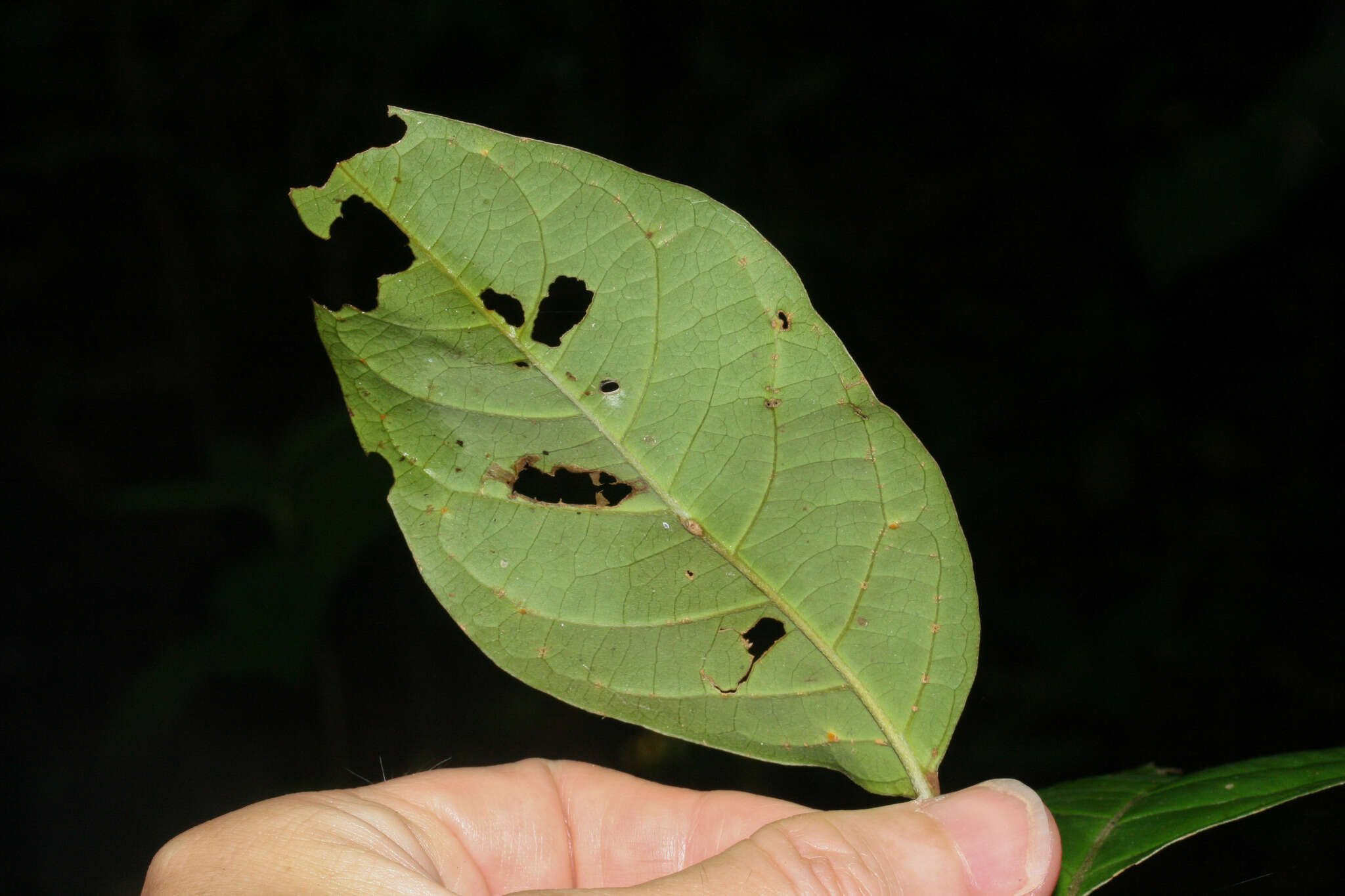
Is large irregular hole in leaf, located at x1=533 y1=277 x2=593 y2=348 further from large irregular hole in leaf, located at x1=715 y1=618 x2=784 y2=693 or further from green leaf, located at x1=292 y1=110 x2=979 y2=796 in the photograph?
large irregular hole in leaf, located at x1=715 y1=618 x2=784 y2=693

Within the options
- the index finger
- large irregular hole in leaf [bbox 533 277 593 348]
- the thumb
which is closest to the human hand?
the thumb

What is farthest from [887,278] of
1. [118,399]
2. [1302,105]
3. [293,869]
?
[118,399]

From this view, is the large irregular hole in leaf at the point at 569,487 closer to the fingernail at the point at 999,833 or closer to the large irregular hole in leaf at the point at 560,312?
the large irregular hole in leaf at the point at 560,312

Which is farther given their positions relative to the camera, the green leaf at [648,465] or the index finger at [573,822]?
the index finger at [573,822]

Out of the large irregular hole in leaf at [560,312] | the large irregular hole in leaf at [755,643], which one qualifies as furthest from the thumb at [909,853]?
the large irregular hole in leaf at [560,312]

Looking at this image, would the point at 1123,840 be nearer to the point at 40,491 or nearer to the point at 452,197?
the point at 452,197

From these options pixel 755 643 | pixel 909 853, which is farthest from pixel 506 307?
pixel 909 853

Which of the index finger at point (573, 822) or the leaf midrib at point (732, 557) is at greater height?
the leaf midrib at point (732, 557)

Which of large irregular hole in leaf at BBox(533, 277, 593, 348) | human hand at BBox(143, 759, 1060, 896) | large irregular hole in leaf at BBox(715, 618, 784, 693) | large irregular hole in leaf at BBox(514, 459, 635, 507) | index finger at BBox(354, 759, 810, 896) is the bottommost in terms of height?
index finger at BBox(354, 759, 810, 896)

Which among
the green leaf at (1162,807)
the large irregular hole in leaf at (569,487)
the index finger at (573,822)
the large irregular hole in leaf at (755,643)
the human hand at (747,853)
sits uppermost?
the large irregular hole in leaf at (569,487)
